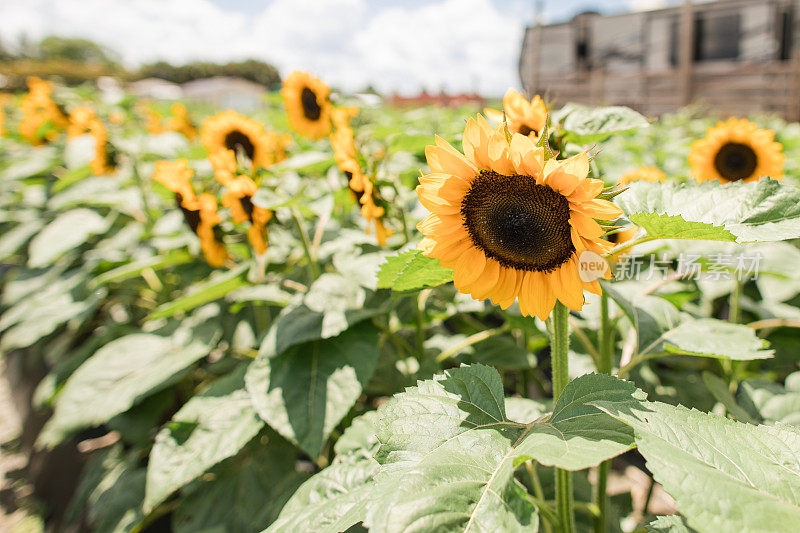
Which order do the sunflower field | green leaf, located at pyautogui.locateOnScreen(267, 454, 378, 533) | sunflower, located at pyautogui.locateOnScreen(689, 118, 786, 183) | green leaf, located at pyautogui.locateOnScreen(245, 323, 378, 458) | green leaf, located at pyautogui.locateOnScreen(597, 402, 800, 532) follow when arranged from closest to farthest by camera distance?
green leaf, located at pyautogui.locateOnScreen(597, 402, 800, 532), the sunflower field, green leaf, located at pyautogui.locateOnScreen(267, 454, 378, 533), green leaf, located at pyautogui.locateOnScreen(245, 323, 378, 458), sunflower, located at pyautogui.locateOnScreen(689, 118, 786, 183)

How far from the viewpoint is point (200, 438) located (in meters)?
1.36

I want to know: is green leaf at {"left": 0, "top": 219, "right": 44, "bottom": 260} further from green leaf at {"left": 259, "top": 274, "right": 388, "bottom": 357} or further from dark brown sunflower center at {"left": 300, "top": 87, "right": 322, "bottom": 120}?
green leaf at {"left": 259, "top": 274, "right": 388, "bottom": 357}

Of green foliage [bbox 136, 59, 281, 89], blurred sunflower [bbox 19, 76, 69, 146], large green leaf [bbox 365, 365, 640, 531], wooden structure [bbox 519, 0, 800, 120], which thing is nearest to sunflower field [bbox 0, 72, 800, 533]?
large green leaf [bbox 365, 365, 640, 531]

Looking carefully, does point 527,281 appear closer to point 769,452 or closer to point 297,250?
point 769,452

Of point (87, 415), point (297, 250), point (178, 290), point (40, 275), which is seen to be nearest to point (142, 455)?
point (87, 415)

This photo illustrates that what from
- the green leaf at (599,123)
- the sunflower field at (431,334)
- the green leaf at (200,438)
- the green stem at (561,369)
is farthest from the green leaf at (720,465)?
the green leaf at (200,438)

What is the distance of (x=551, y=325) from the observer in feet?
3.17

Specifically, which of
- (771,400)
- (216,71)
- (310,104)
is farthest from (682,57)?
(216,71)

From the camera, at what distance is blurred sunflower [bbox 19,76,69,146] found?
11.4 feet

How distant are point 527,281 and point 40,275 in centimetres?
311

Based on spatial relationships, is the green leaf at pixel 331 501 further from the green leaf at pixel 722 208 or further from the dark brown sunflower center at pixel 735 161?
the dark brown sunflower center at pixel 735 161

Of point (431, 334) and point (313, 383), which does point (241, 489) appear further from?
point (431, 334)

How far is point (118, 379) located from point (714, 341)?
1.69 metres

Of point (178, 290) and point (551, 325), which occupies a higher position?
point (551, 325)
